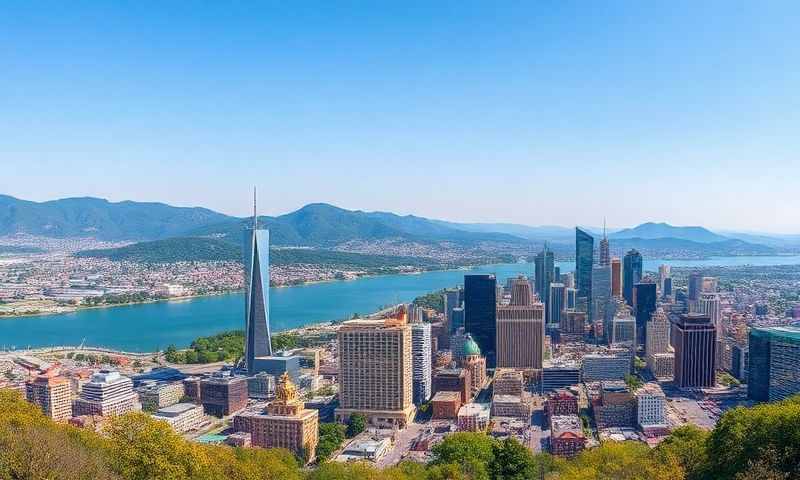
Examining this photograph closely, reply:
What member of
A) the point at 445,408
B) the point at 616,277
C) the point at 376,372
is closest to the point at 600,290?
the point at 616,277

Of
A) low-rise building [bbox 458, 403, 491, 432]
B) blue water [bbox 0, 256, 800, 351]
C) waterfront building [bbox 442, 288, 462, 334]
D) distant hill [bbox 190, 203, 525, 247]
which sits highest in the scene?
distant hill [bbox 190, 203, 525, 247]

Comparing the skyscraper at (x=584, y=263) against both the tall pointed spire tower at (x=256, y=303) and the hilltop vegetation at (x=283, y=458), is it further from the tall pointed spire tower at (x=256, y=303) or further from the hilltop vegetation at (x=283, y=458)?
the hilltop vegetation at (x=283, y=458)

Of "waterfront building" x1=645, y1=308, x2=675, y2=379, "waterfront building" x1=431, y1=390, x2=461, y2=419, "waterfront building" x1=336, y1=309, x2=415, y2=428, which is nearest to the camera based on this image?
"waterfront building" x1=336, y1=309, x2=415, y2=428

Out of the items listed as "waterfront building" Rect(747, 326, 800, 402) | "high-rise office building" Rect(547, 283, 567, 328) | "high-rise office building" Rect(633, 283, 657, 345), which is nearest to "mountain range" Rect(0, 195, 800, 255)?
"high-rise office building" Rect(547, 283, 567, 328)

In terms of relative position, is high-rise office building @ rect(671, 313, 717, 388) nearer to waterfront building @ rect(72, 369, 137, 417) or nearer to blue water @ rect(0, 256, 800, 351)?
waterfront building @ rect(72, 369, 137, 417)

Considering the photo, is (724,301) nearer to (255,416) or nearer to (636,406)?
(636,406)

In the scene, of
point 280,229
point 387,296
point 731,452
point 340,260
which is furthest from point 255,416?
point 280,229
